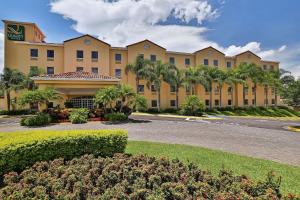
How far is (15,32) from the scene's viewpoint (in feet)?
135

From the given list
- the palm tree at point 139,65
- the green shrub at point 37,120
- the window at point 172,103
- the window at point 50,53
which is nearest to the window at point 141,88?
the palm tree at point 139,65

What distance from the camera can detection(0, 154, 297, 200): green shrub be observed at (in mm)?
4875

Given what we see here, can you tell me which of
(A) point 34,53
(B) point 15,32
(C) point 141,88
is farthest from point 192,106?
(B) point 15,32

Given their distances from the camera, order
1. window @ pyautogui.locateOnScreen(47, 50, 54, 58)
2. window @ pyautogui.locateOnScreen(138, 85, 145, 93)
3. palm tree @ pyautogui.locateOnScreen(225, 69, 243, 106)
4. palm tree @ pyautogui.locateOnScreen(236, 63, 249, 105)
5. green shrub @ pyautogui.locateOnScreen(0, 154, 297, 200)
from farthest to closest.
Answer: palm tree @ pyautogui.locateOnScreen(236, 63, 249, 105) < palm tree @ pyautogui.locateOnScreen(225, 69, 243, 106) < window @ pyautogui.locateOnScreen(138, 85, 145, 93) < window @ pyautogui.locateOnScreen(47, 50, 54, 58) < green shrub @ pyautogui.locateOnScreen(0, 154, 297, 200)

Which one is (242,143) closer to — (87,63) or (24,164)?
(24,164)

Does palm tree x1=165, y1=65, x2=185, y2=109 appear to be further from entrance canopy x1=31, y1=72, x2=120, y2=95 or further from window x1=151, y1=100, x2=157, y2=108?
entrance canopy x1=31, y1=72, x2=120, y2=95

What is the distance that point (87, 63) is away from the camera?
41.9m

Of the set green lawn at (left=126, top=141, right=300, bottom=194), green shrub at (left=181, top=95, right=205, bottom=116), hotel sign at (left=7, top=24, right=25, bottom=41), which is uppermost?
hotel sign at (left=7, top=24, right=25, bottom=41)

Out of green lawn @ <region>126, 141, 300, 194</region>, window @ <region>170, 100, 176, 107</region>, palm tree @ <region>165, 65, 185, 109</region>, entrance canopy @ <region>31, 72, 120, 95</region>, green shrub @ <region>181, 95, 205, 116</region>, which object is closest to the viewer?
green lawn @ <region>126, 141, 300, 194</region>

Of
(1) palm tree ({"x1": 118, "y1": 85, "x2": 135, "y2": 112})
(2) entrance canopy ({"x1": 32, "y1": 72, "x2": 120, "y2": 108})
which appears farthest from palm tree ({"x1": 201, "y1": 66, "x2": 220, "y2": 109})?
(1) palm tree ({"x1": 118, "y1": 85, "x2": 135, "y2": 112})

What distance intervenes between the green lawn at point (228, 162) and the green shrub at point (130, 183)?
4.00 ft

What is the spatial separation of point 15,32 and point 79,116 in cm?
2994

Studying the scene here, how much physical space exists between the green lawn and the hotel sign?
40.1 metres

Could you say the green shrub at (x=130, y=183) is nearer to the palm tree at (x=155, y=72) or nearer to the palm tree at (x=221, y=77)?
the palm tree at (x=155, y=72)
